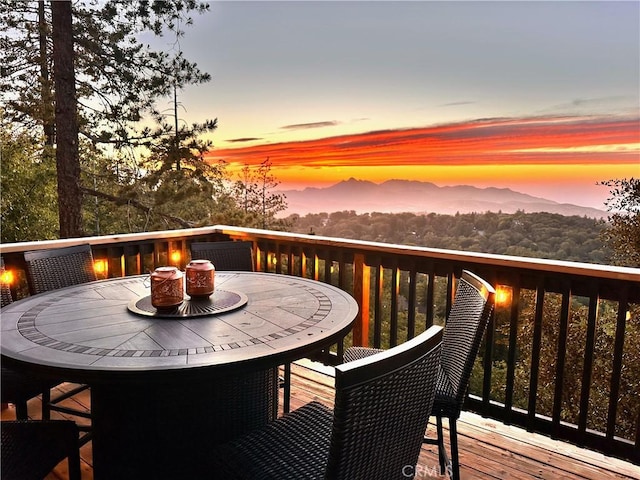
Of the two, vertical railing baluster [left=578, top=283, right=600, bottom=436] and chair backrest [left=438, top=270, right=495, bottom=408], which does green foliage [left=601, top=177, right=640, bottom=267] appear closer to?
vertical railing baluster [left=578, top=283, right=600, bottom=436]

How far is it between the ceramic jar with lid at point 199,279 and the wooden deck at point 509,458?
1.16 m

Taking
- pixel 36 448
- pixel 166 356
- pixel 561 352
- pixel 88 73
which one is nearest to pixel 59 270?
pixel 36 448

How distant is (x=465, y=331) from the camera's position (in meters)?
2.13

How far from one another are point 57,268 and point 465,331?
236 cm

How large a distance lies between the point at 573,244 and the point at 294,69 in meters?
5.75

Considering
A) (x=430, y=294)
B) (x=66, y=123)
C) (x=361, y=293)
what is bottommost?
(x=361, y=293)

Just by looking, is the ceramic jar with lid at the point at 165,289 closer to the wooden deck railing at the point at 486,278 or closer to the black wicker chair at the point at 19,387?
the black wicker chair at the point at 19,387

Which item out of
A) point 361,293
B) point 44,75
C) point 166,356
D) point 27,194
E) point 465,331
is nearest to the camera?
point 166,356

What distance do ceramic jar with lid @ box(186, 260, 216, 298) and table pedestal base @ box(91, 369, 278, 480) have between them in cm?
45

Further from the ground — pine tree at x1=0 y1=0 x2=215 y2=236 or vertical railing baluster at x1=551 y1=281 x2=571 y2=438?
pine tree at x1=0 y1=0 x2=215 y2=236

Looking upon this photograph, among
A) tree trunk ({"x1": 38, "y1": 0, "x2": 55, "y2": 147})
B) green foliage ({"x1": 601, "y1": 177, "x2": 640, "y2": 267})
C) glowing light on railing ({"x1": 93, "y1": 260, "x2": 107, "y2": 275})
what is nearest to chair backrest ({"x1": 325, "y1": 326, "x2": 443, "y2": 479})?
glowing light on railing ({"x1": 93, "y1": 260, "x2": 107, "y2": 275})

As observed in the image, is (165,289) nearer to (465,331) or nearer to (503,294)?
(465,331)

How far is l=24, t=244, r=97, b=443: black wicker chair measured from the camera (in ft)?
8.69

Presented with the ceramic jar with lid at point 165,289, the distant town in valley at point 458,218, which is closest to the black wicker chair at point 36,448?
the ceramic jar with lid at point 165,289
